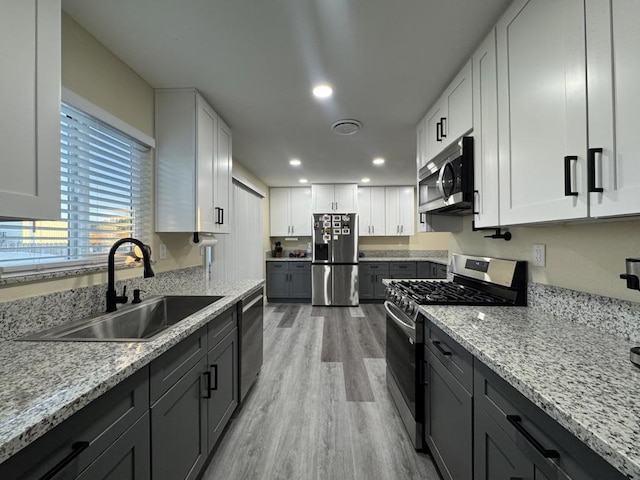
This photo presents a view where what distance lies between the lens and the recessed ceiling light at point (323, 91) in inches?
81.2

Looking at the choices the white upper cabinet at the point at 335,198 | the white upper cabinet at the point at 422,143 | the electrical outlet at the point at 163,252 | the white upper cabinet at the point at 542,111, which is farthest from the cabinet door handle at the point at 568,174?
the white upper cabinet at the point at 335,198

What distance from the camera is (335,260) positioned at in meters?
5.32

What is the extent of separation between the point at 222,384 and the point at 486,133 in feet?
6.69

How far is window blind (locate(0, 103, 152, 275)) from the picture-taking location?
48.9 inches

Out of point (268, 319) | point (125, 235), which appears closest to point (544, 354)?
point (125, 235)

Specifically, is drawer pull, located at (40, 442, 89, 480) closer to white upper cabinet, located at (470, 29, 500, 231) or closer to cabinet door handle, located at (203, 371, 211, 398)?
cabinet door handle, located at (203, 371, 211, 398)

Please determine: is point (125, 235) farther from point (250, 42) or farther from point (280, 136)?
point (280, 136)

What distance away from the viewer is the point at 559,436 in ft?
2.23

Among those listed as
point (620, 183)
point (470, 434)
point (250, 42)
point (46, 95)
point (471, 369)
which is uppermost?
point (250, 42)

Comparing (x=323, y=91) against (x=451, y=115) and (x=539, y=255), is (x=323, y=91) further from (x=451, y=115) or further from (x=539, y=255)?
(x=539, y=255)

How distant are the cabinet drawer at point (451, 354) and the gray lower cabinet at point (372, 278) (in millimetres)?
3979

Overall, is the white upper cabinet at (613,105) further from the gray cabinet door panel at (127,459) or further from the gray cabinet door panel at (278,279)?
the gray cabinet door panel at (278,279)

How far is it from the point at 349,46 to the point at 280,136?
1.53 m

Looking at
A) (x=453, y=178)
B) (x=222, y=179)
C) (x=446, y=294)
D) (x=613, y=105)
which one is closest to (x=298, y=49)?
(x=453, y=178)
